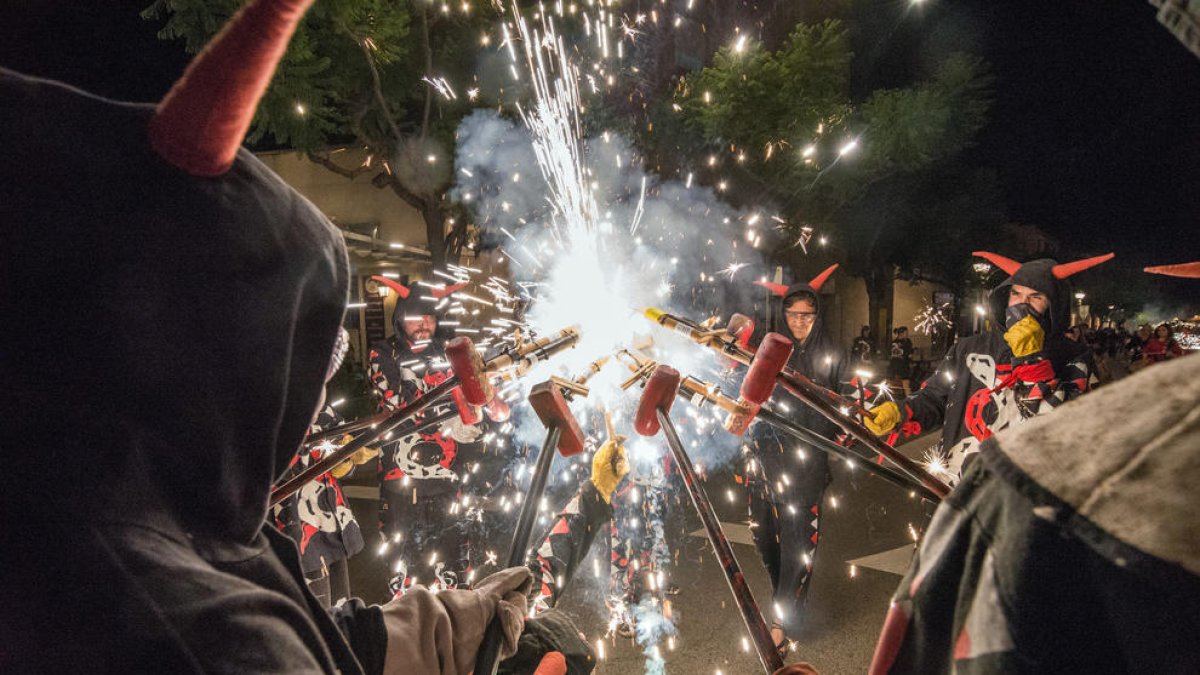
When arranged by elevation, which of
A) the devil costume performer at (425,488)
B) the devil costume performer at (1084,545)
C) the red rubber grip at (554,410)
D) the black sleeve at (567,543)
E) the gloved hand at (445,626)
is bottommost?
the devil costume performer at (425,488)

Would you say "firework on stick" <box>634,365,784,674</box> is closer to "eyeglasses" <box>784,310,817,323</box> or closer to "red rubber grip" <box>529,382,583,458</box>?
"red rubber grip" <box>529,382,583,458</box>

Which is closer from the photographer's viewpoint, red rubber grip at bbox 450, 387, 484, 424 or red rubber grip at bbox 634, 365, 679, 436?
red rubber grip at bbox 634, 365, 679, 436

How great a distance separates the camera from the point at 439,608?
1.72 m

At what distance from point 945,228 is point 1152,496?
2328 centimetres

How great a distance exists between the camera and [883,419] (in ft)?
14.3

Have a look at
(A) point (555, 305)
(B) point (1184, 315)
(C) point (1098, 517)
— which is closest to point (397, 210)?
(A) point (555, 305)

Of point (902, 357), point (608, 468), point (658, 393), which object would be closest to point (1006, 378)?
point (608, 468)

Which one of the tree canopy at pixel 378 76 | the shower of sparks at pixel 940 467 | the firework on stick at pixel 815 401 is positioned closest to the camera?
the firework on stick at pixel 815 401

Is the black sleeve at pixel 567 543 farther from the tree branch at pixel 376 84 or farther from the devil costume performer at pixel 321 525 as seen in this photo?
the tree branch at pixel 376 84

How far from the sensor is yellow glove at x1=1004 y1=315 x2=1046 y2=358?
14.1ft

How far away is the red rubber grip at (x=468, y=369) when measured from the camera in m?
2.27

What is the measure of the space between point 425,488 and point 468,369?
3441 millimetres

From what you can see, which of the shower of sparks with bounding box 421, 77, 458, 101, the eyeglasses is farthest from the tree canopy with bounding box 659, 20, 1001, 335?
the eyeglasses

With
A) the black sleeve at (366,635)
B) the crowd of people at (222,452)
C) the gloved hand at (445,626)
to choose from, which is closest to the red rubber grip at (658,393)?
the gloved hand at (445,626)
